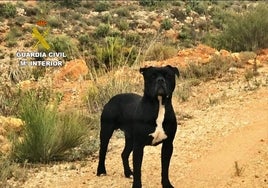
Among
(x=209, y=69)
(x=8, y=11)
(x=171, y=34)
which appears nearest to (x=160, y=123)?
(x=209, y=69)

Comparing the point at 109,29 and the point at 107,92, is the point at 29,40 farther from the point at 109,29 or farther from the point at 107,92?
the point at 107,92

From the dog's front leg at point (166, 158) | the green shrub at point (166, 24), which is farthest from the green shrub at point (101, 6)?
the dog's front leg at point (166, 158)

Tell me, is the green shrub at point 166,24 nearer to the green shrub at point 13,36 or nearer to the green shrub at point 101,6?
the green shrub at point 101,6

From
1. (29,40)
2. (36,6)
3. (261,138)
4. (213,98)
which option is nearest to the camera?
(261,138)

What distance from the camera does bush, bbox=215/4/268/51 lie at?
17844mm

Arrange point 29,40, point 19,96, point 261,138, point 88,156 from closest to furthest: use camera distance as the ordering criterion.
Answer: point 261,138, point 88,156, point 19,96, point 29,40

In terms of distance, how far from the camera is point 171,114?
226 inches

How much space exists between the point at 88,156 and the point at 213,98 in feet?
13.7

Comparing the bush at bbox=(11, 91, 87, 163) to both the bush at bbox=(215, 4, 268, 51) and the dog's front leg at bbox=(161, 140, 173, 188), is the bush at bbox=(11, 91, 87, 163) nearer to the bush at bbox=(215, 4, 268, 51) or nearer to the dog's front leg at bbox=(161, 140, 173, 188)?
the dog's front leg at bbox=(161, 140, 173, 188)

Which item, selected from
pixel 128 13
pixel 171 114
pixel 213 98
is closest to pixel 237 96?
pixel 213 98

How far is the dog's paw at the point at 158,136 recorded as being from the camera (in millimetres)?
5688

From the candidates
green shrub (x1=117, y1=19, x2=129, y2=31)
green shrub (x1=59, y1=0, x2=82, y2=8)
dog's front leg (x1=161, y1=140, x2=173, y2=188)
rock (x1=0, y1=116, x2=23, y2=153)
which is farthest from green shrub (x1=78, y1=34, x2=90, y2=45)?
dog's front leg (x1=161, y1=140, x2=173, y2=188)

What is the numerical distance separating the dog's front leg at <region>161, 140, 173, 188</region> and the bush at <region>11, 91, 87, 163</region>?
7.98 feet

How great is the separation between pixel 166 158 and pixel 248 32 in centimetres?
1266
